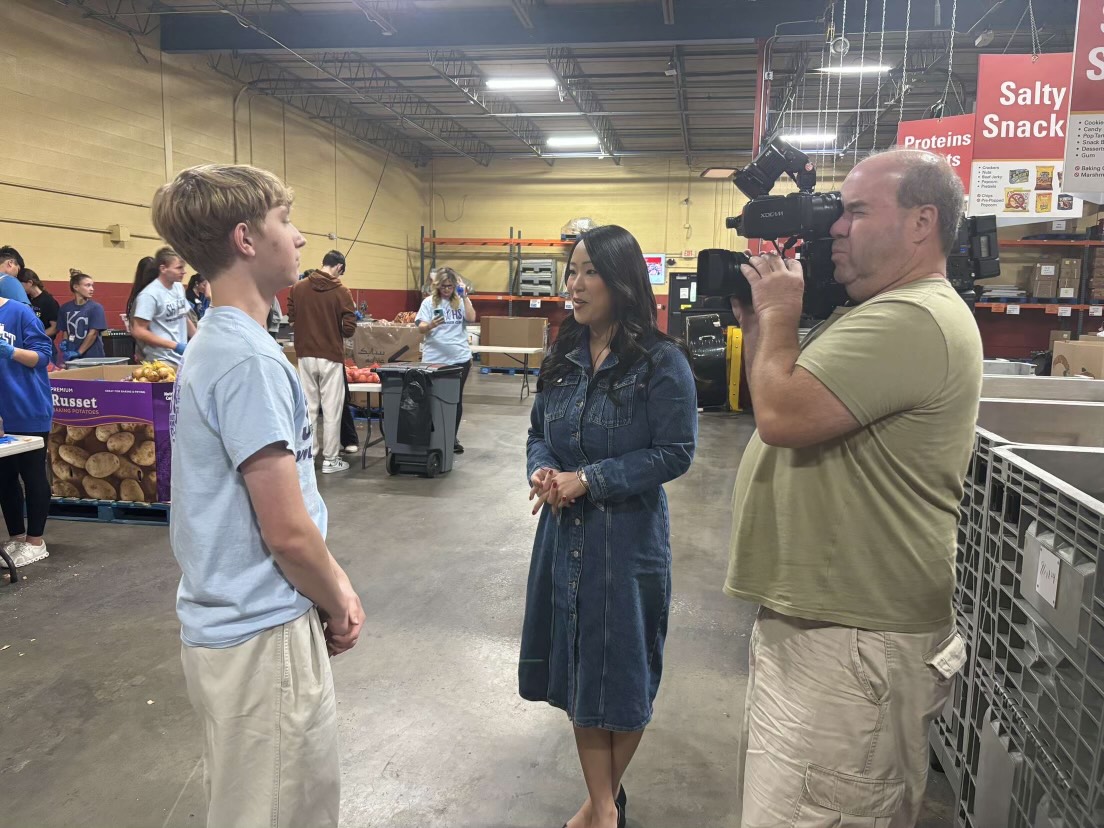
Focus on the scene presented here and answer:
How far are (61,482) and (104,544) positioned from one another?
2.43ft

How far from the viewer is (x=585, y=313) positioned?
1.83 m

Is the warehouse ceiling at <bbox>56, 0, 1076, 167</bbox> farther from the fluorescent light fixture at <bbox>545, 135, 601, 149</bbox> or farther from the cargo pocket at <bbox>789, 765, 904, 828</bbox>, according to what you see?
the cargo pocket at <bbox>789, 765, 904, 828</bbox>

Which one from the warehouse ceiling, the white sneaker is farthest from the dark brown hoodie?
the warehouse ceiling

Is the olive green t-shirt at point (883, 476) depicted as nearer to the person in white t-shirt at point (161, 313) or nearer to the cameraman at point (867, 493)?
the cameraman at point (867, 493)

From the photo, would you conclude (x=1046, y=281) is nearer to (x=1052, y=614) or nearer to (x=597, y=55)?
(x=597, y=55)

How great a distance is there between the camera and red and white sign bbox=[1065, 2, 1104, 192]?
7.88ft

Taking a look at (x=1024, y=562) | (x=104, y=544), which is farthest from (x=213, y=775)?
(x=104, y=544)

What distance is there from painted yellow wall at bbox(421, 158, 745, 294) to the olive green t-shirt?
14623 mm

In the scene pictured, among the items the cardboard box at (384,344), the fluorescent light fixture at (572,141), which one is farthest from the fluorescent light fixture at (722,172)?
the fluorescent light fixture at (572,141)

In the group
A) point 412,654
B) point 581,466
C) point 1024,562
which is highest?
point 581,466

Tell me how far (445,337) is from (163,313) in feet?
7.33

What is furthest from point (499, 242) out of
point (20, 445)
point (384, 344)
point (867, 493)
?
point (867, 493)

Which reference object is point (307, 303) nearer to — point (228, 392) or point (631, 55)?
point (228, 392)

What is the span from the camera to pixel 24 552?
3912 millimetres
